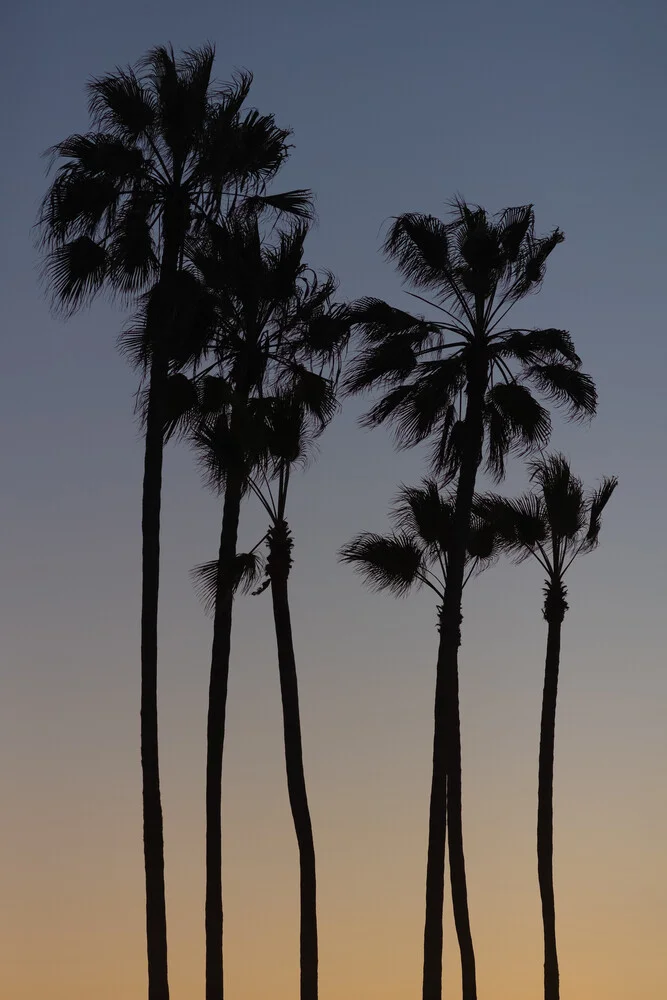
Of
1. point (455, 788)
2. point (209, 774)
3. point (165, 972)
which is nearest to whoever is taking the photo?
point (165, 972)

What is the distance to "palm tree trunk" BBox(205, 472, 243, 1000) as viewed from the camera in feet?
105

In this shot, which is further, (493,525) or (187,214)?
(493,525)

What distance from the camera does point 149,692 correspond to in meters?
31.2

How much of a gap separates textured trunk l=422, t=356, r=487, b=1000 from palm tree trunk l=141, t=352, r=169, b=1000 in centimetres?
576

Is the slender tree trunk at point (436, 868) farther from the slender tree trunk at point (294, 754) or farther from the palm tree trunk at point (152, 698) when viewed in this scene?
the palm tree trunk at point (152, 698)

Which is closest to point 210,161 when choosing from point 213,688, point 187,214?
point 187,214

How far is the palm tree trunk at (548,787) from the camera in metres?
37.9

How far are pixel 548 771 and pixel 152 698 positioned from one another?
441 inches

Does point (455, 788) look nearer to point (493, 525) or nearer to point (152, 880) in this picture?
point (493, 525)

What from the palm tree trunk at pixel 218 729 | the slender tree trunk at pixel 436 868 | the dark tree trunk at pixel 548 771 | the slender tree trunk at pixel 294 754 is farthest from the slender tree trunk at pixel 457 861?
the palm tree trunk at pixel 218 729

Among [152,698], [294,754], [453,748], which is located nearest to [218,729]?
[294,754]

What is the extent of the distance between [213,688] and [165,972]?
6031 mm

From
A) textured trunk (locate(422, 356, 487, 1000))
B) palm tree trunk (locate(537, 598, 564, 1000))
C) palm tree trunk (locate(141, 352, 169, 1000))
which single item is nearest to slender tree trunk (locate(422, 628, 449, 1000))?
textured trunk (locate(422, 356, 487, 1000))

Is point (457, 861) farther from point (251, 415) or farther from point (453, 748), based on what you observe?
point (251, 415)
